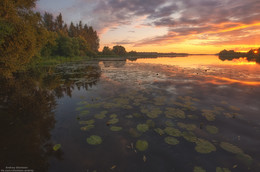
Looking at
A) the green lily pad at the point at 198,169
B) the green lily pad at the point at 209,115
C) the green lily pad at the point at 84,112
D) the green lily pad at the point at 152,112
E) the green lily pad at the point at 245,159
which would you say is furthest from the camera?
the green lily pad at the point at 84,112

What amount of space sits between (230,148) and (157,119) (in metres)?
3.22

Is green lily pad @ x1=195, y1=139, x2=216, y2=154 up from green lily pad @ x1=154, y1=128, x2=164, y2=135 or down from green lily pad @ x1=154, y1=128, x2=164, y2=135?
down

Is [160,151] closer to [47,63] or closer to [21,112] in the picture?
[21,112]

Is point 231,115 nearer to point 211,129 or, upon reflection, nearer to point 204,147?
point 211,129

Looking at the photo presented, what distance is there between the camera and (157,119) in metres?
6.70

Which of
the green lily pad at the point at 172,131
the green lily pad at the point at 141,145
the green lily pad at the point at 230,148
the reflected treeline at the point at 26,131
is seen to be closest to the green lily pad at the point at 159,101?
the green lily pad at the point at 172,131

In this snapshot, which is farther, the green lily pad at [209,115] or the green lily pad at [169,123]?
the green lily pad at [209,115]

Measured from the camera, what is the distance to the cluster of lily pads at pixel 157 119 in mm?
4860

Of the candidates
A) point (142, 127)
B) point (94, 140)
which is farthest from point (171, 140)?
point (94, 140)

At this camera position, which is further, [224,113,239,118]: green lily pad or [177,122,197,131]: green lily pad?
[224,113,239,118]: green lily pad

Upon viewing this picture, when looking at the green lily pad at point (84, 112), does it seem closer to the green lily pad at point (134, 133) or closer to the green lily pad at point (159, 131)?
the green lily pad at point (134, 133)

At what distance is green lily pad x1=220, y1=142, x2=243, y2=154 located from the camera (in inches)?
176

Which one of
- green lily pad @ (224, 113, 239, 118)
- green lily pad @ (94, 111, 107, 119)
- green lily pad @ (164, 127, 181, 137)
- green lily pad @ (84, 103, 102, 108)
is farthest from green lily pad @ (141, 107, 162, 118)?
green lily pad @ (224, 113, 239, 118)

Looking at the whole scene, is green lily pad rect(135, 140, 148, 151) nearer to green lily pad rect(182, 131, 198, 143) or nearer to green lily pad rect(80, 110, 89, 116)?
green lily pad rect(182, 131, 198, 143)
